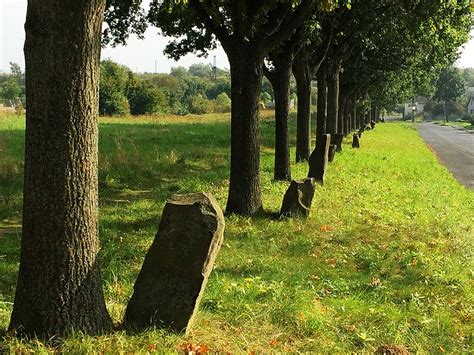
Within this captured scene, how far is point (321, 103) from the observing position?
71.4 ft

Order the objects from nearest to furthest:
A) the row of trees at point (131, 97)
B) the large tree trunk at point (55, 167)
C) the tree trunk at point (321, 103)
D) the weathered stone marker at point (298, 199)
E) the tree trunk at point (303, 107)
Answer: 1. the large tree trunk at point (55, 167)
2. the weathered stone marker at point (298, 199)
3. the tree trunk at point (303, 107)
4. the tree trunk at point (321, 103)
5. the row of trees at point (131, 97)

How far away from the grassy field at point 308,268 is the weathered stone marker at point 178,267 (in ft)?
0.70

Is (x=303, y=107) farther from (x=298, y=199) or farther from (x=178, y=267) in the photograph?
(x=178, y=267)

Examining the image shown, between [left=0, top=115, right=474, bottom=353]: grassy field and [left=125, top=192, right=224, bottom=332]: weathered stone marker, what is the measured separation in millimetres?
213

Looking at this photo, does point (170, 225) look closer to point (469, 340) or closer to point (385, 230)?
point (469, 340)

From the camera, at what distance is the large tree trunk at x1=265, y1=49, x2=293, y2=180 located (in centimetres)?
1445

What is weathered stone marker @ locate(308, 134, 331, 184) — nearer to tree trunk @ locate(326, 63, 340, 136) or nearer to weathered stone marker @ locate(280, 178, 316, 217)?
weathered stone marker @ locate(280, 178, 316, 217)

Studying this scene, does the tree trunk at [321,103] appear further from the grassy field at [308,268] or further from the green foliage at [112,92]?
the green foliage at [112,92]

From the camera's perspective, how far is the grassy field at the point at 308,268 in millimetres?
5081

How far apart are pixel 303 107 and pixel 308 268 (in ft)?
36.1

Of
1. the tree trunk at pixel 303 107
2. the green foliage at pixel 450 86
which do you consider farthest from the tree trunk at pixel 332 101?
the green foliage at pixel 450 86

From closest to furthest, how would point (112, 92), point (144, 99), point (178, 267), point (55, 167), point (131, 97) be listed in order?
1. point (55, 167)
2. point (178, 267)
3. point (112, 92)
4. point (144, 99)
5. point (131, 97)

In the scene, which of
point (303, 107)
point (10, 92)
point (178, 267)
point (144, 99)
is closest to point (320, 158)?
point (303, 107)

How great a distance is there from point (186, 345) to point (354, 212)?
7681 mm
